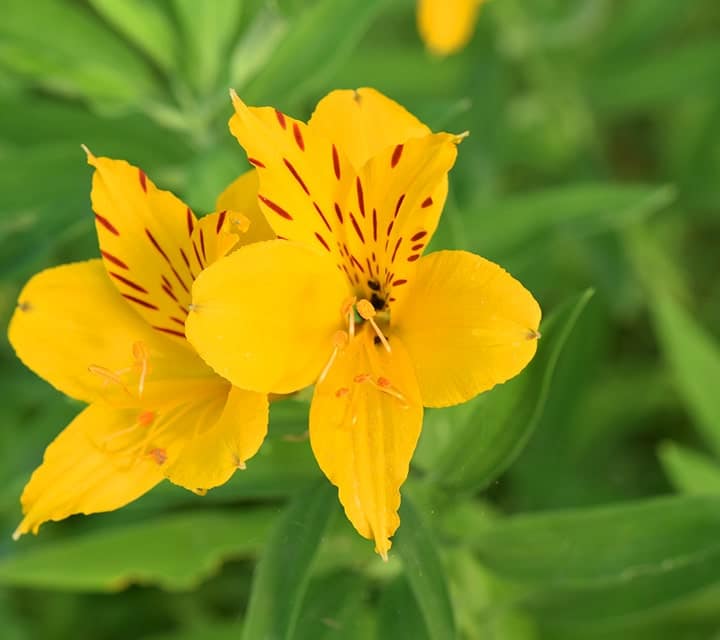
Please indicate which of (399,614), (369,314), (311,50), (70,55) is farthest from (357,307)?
(70,55)

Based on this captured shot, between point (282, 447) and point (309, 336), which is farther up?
point (309, 336)

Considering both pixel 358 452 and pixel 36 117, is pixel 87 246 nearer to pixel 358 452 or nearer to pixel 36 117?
pixel 36 117

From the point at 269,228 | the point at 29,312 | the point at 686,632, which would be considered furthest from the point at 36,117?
the point at 686,632

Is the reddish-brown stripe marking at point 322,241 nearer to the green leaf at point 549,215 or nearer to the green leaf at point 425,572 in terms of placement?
the green leaf at point 425,572

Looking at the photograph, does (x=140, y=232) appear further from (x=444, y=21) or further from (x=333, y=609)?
(x=444, y=21)

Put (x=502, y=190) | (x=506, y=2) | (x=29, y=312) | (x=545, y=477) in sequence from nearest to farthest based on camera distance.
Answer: (x=29, y=312) < (x=545, y=477) < (x=506, y=2) < (x=502, y=190)

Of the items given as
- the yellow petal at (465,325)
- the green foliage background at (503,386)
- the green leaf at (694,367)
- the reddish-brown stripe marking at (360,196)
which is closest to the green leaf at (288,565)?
the green foliage background at (503,386)

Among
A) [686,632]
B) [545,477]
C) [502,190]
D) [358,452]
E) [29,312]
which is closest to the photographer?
[358,452]

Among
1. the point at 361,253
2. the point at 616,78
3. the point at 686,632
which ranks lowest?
the point at 686,632
